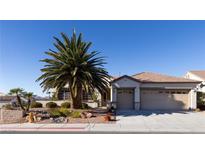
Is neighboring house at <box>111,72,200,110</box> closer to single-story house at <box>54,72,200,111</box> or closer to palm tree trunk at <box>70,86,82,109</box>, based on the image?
single-story house at <box>54,72,200,111</box>

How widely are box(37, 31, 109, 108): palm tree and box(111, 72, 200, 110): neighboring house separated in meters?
4.07

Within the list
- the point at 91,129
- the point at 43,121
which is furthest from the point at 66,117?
the point at 91,129

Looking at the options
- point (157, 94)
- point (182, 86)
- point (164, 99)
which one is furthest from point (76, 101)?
point (182, 86)

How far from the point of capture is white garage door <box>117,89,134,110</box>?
74.1ft

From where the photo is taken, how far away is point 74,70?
17750 millimetres

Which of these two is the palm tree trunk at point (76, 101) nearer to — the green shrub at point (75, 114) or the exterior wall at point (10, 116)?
the green shrub at point (75, 114)

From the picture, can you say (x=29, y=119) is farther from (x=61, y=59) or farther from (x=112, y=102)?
(x=112, y=102)

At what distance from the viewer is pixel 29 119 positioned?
14.3 meters

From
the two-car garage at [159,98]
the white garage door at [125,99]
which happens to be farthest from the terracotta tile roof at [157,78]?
the white garage door at [125,99]

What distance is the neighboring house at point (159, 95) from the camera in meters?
22.6

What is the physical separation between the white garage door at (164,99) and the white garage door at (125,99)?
4.04ft

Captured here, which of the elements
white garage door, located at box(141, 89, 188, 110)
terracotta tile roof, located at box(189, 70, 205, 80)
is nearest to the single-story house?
white garage door, located at box(141, 89, 188, 110)

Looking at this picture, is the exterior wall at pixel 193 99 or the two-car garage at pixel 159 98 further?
the two-car garage at pixel 159 98

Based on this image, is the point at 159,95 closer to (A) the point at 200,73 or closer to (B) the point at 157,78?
(B) the point at 157,78
